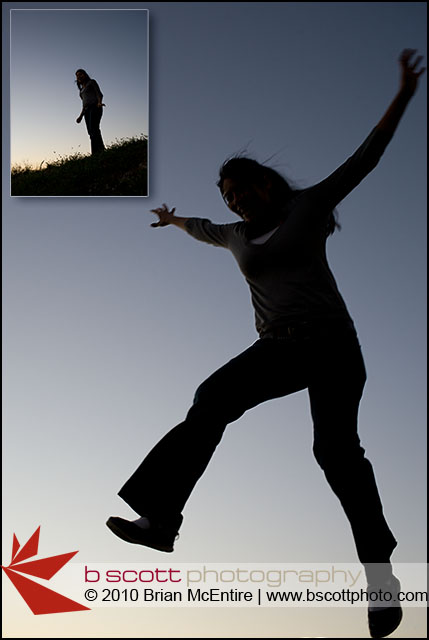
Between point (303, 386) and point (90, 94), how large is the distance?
230cm

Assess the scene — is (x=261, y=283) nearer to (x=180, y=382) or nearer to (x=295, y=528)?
(x=180, y=382)

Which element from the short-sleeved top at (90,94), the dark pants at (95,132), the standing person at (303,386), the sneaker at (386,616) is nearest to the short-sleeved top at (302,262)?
the standing person at (303,386)

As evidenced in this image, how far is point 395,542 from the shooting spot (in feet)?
7.82

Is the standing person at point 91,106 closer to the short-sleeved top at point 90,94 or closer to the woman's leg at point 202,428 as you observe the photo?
the short-sleeved top at point 90,94

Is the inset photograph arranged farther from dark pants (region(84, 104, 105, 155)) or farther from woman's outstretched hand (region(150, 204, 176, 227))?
woman's outstretched hand (region(150, 204, 176, 227))

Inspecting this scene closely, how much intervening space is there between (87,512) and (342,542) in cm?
178

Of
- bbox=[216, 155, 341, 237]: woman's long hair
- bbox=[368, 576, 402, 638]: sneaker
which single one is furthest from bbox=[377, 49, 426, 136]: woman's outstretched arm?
bbox=[368, 576, 402, 638]: sneaker

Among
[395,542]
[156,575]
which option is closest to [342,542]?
[156,575]

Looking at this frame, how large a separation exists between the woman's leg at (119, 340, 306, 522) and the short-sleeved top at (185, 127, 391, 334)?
11 centimetres

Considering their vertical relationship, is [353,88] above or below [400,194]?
above

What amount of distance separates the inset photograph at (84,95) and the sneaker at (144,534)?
86.4 inches

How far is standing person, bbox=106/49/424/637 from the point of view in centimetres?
231

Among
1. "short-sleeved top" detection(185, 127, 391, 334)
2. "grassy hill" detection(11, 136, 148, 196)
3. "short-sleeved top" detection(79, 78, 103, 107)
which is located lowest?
"short-sleeved top" detection(185, 127, 391, 334)

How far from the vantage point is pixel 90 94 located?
13.6 feet
